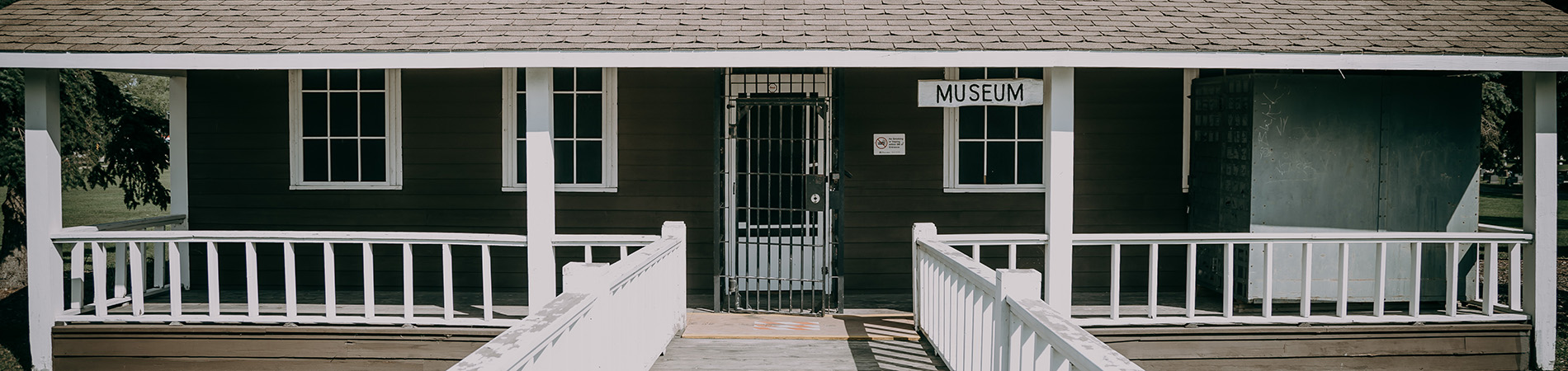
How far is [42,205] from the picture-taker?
22.3ft

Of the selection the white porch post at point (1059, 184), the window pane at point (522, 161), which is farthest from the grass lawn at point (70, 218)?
the white porch post at point (1059, 184)

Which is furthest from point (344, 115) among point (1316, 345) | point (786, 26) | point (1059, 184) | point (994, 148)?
point (1316, 345)

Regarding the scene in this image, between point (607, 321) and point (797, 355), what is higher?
point (607, 321)

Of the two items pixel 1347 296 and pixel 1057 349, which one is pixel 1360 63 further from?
pixel 1057 349

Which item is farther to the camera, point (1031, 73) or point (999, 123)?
point (1031, 73)

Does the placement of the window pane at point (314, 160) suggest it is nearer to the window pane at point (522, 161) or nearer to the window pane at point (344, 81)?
the window pane at point (344, 81)

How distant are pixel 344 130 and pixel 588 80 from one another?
202 cm

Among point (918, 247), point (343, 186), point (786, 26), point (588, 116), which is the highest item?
point (786, 26)

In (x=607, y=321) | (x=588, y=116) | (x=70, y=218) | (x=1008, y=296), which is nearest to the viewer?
(x=1008, y=296)

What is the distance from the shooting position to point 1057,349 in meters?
3.31

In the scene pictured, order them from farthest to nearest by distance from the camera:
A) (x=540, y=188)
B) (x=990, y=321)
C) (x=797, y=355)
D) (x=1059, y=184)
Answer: (x=540, y=188)
(x=1059, y=184)
(x=797, y=355)
(x=990, y=321)

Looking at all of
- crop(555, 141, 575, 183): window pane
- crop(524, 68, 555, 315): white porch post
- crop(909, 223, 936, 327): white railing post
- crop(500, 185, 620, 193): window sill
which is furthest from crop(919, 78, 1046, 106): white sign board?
crop(555, 141, 575, 183): window pane

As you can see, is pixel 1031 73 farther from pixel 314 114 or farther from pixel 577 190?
pixel 314 114

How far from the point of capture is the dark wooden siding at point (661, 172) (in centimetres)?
885
